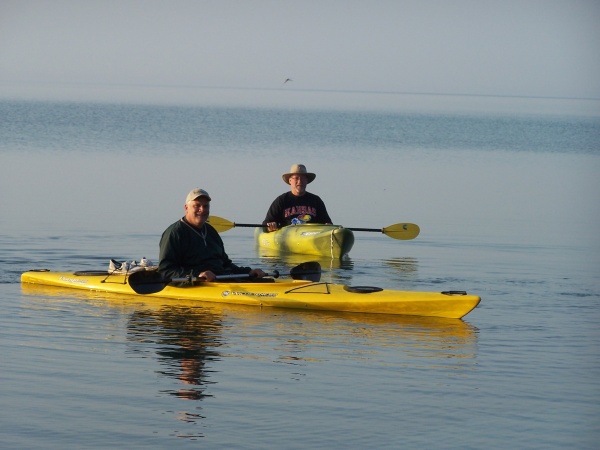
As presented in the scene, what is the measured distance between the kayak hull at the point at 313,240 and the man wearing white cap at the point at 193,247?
3.72 meters

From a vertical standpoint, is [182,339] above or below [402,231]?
below

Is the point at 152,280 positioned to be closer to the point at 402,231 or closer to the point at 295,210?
the point at 295,210

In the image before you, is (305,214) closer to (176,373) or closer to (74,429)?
(176,373)

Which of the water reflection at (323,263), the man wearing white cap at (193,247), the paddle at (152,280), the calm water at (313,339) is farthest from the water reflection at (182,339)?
the water reflection at (323,263)

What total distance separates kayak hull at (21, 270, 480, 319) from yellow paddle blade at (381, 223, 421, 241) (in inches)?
219

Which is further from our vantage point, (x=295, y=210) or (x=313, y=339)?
(x=295, y=210)

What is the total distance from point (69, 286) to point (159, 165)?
59.0 feet

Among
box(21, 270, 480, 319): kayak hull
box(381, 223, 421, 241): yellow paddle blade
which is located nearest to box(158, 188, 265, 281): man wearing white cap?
box(21, 270, 480, 319): kayak hull

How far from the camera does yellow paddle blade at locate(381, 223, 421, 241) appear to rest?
17750mm

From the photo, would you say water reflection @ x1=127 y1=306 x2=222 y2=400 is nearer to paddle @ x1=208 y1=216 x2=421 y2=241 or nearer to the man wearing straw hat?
the man wearing straw hat

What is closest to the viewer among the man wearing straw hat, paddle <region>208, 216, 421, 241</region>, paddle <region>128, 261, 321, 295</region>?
paddle <region>128, 261, 321, 295</region>

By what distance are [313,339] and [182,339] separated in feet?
3.73

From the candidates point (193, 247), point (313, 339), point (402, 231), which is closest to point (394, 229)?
point (402, 231)

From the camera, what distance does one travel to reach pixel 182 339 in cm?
1077
